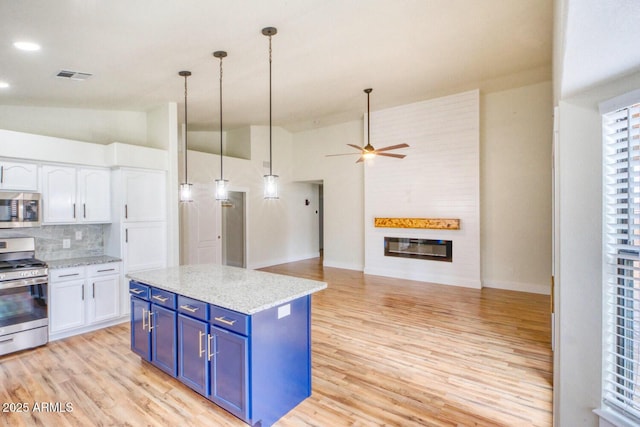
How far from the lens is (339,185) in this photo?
26.0 ft

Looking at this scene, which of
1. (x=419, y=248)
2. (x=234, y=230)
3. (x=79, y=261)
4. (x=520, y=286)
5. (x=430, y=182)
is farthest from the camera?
(x=234, y=230)

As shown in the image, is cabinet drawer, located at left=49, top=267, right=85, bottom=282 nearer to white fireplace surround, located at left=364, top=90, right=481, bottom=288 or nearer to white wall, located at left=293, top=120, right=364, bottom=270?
white fireplace surround, located at left=364, top=90, right=481, bottom=288

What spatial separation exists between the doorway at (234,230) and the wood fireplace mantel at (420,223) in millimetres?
3173

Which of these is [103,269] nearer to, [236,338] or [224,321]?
[224,321]

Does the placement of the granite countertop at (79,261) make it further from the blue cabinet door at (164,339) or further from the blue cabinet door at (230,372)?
the blue cabinet door at (230,372)

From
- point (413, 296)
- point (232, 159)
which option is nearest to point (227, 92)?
point (232, 159)

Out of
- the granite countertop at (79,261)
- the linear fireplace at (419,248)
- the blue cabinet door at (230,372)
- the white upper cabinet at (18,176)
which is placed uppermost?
the white upper cabinet at (18,176)

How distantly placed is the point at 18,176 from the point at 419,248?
20.5 ft

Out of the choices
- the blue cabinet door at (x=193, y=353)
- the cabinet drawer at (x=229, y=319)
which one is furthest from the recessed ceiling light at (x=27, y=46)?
the cabinet drawer at (x=229, y=319)

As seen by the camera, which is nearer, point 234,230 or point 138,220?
point 138,220

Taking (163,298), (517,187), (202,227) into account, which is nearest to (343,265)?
(202,227)

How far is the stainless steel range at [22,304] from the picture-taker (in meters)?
3.29

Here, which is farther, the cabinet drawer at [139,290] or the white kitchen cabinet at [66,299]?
the white kitchen cabinet at [66,299]

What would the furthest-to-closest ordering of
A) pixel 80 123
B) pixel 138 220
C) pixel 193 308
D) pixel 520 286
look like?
pixel 520 286, pixel 80 123, pixel 138 220, pixel 193 308
